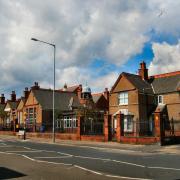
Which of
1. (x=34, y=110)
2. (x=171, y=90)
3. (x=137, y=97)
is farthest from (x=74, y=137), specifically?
(x=34, y=110)

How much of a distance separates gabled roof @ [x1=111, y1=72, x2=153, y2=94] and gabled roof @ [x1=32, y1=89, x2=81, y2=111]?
1442 cm

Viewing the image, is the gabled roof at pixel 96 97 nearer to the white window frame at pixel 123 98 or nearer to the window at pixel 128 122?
the white window frame at pixel 123 98

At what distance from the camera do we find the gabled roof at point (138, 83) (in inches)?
1932

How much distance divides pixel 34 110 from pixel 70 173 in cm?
5001

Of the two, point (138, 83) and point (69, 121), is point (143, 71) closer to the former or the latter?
point (138, 83)

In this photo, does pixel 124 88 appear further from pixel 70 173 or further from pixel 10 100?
pixel 10 100

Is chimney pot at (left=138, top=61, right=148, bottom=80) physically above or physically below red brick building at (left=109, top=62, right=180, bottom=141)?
above

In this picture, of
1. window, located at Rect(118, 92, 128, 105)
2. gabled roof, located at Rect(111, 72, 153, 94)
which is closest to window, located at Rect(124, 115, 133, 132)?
window, located at Rect(118, 92, 128, 105)

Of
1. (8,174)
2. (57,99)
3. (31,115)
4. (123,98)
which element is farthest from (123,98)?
(8,174)

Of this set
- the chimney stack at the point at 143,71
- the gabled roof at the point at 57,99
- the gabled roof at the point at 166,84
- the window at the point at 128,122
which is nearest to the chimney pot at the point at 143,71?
the chimney stack at the point at 143,71

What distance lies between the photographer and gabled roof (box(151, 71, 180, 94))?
48409 mm

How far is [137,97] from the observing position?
47.8 meters

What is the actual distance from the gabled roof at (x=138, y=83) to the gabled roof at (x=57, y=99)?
47.3ft

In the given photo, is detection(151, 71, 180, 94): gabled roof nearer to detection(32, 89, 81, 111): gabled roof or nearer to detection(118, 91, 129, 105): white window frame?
detection(118, 91, 129, 105): white window frame
